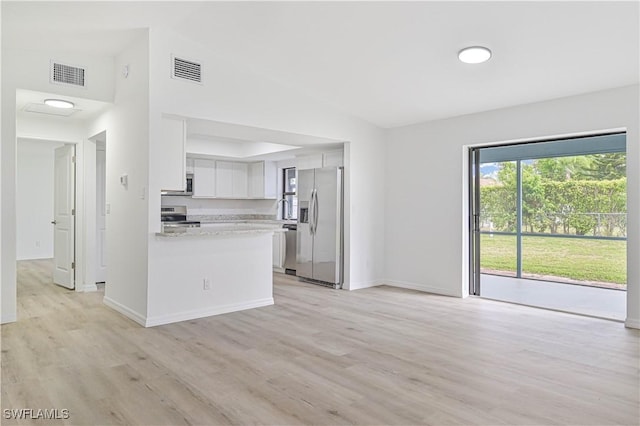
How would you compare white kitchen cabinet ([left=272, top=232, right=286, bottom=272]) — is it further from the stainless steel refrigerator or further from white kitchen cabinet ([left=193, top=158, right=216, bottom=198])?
white kitchen cabinet ([left=193, top=158, right=216, bottom=198])

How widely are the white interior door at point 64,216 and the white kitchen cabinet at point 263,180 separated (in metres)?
3.34

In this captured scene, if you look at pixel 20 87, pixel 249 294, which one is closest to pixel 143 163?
pixel 20 87

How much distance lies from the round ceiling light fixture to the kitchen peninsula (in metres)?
2.70

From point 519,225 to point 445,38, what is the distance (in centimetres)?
528

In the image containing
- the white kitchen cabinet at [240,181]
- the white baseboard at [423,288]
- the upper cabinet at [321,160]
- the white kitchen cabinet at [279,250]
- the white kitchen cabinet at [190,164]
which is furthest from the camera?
the white kitchen cabinet at [240,181]

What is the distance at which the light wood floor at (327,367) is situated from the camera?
242 centimetres

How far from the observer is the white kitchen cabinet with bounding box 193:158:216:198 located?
796 centimetres

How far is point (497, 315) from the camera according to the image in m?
4.67

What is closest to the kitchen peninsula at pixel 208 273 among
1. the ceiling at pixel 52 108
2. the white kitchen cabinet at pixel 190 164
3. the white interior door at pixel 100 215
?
the ceiling at pixel 52 108

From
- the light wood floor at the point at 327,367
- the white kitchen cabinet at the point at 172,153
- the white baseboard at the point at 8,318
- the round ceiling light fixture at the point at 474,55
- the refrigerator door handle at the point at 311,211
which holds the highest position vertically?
the round ceiling light fixture at the point at 474,55

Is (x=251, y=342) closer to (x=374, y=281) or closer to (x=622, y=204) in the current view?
(x=374, y=281)

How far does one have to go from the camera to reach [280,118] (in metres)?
5.15

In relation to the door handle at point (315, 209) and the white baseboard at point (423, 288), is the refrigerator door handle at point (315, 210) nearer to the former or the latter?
the door handle at point (315, 209)

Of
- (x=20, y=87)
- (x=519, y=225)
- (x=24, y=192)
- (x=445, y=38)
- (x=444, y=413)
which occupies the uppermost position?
(x=445, y=38)
